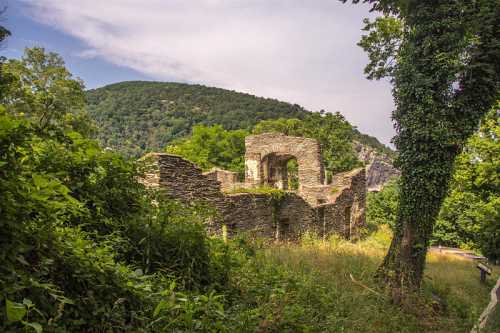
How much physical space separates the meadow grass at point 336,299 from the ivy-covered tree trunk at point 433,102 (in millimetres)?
762

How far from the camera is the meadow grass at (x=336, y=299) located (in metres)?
3.69

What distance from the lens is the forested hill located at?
65.2m

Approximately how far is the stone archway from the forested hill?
4000 cm

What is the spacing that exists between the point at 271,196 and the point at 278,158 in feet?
30.6

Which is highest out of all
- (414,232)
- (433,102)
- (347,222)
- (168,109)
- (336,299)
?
(168,109)

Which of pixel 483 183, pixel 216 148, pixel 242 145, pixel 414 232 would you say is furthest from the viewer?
pixel 242 145

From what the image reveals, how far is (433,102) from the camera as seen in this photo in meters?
8.12

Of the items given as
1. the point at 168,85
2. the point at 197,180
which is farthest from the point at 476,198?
the point at 168,85

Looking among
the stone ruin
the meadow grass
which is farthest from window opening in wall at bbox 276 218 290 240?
the meadow grass

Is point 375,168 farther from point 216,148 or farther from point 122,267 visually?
point 122,267

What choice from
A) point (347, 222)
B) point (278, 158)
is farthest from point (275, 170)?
point (347, 222)

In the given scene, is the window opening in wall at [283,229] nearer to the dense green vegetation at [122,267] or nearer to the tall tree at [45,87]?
the dense green vegetation at [122,267]

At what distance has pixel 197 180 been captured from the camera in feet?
31.4

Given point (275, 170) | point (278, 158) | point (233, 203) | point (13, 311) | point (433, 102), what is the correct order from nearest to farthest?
point (13, 311) → point (433, 102) → point (233, 203) → point (278, 158) → point (275, 170)
